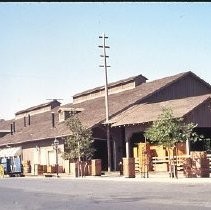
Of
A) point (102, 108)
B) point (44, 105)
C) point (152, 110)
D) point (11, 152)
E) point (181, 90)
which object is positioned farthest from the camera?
point (44, 105)

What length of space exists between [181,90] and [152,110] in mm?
8919

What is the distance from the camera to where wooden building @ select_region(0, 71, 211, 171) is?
104ft

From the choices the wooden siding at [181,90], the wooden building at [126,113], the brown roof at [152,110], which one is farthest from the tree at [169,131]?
the wooden siding at [181,90]

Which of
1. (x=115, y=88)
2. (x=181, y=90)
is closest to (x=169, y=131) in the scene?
(x=181, y=90)

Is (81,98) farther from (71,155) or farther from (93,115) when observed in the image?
(71,155)

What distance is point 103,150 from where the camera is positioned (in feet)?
128

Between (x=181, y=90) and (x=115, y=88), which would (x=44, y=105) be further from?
(x=181, y=90)

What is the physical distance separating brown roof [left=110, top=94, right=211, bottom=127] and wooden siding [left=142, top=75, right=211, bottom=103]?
2.96m

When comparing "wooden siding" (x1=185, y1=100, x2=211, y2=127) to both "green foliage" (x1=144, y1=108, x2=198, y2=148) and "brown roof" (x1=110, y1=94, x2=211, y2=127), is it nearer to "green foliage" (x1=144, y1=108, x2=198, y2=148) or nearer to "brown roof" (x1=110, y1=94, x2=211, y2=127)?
"brown roof" (x1=110, y1=94, x2=211, y2=127)

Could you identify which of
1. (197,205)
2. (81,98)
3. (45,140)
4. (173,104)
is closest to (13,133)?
(81,98)

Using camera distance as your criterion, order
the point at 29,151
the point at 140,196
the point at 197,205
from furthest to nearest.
A: the point at 29,151 < the point at 140,196 < the point at 197,205

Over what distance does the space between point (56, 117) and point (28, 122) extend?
10.4 metres

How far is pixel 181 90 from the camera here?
137 feet

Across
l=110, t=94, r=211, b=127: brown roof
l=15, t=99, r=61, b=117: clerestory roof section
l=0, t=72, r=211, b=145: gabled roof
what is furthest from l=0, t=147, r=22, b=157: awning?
l=110, t=94, r=211, b=127: brown roof
